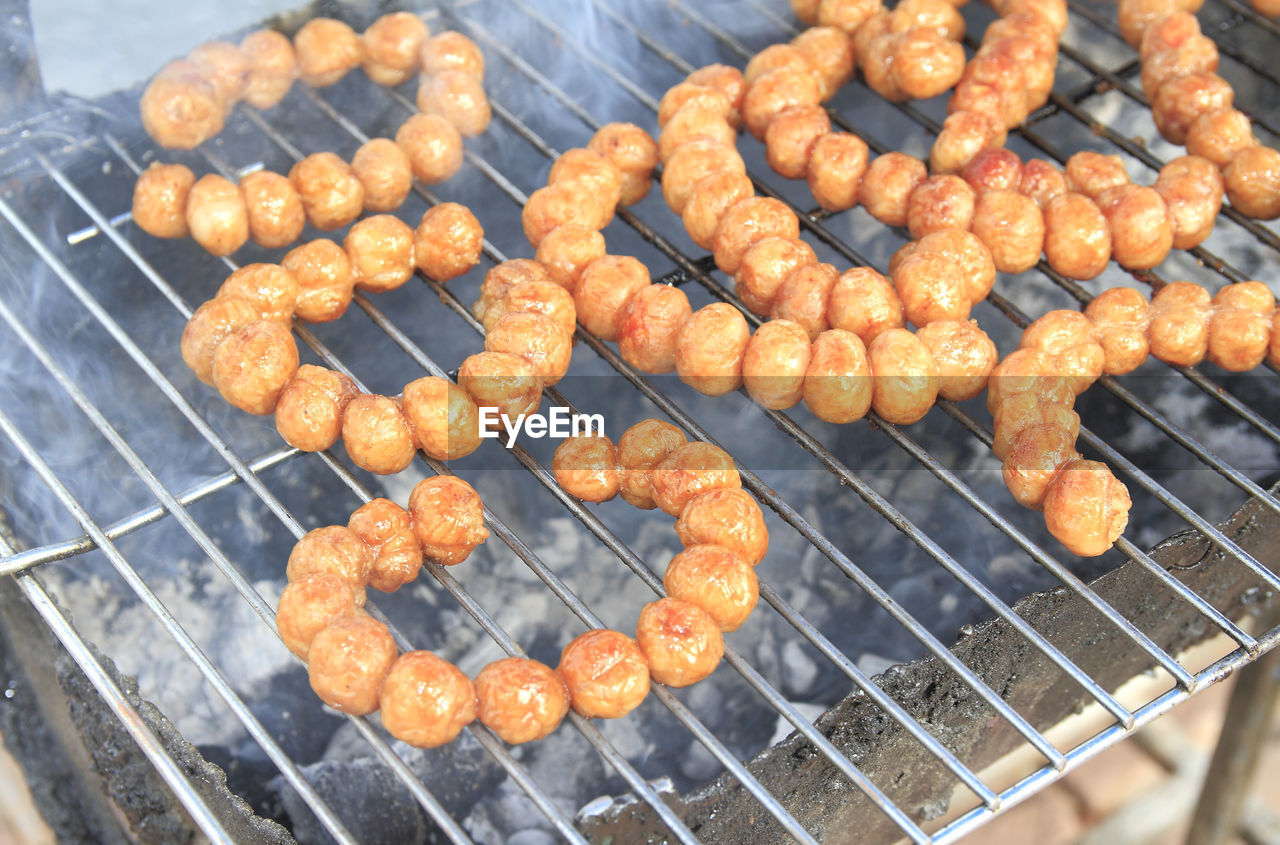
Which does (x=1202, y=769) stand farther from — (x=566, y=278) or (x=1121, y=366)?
(x=566, y=278)

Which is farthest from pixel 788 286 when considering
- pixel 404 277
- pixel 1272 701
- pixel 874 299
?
pixel 1272 701

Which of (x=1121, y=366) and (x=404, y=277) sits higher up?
(x=1121, y=366)

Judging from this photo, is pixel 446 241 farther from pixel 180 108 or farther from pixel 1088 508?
pixel 1088 508

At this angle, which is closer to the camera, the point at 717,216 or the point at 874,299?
the point at 874,299

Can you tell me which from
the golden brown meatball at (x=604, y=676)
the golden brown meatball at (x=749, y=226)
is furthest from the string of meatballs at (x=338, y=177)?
the golden brown meatball at (x=604, y=676)

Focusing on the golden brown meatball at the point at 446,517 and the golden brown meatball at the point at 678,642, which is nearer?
the golden brown meatball at the point at 678,642

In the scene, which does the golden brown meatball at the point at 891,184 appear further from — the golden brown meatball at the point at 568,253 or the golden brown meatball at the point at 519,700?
the golden brown meatball at the point at 519,700

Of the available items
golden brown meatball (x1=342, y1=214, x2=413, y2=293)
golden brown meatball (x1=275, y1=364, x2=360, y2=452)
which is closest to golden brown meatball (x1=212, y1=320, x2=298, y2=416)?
golden brown meatball (x1=275, y1=364, x2=360, y2=452)
